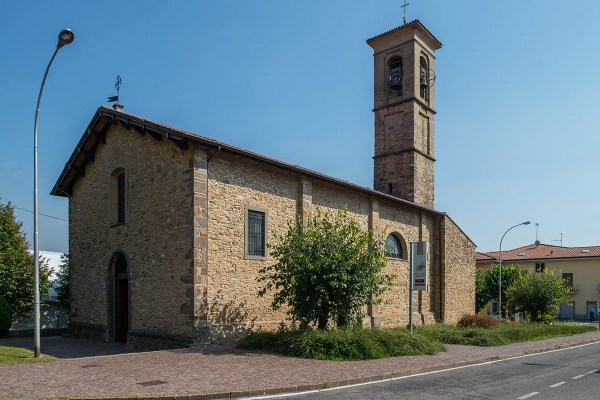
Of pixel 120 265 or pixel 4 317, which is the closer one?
pixel 120 265

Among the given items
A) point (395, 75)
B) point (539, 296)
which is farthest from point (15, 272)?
point (539, 296)

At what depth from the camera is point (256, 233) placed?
16.4 metres

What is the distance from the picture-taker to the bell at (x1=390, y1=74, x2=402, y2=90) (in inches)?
1100

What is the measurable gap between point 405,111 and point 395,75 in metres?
2.31

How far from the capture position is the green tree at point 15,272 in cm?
2194

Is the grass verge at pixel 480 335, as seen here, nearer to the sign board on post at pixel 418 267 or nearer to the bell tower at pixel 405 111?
the sign board on post at pixel 418 267

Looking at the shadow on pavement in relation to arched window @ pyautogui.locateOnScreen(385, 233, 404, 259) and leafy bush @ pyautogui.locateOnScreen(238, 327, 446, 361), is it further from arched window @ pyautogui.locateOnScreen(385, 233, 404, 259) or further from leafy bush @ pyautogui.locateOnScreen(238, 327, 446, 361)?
arched window @ pyautogui.locateOnScreen(385, 233, 404, 259)

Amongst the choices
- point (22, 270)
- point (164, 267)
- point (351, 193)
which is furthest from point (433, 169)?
point (22, 270)

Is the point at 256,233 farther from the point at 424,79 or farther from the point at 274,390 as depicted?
the point at 424,79

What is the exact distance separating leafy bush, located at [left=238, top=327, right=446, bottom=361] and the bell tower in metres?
13.2

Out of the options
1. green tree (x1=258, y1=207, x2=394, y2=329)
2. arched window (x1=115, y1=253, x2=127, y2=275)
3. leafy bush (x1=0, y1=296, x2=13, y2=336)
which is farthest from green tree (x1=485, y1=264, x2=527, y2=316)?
leafy bush (x1=0, y1=296, x2=13, y2=336)

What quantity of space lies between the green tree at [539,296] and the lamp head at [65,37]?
26390 mm

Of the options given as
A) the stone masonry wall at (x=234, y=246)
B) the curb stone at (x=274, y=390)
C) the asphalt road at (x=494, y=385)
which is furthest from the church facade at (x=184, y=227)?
the asphalt road at (x=494, y=385)

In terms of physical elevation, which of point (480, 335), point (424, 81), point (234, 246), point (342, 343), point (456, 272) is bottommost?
point (480, 335)
